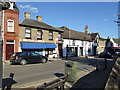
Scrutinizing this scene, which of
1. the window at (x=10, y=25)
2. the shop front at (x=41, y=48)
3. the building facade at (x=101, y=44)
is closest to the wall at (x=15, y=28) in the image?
the window at (x=10, y=25)

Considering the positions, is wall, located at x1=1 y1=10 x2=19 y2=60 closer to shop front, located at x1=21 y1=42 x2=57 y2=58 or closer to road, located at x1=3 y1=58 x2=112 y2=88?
shop front, located at x1=21 y1=42 x2=57 y2=58

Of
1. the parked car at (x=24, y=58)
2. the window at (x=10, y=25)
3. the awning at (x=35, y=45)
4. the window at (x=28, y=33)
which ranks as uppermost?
the window at (x=10, y=25)

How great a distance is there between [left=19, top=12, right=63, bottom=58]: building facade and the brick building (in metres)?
0.87

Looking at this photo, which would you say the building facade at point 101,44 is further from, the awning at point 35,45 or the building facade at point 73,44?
the awning at point 35,45

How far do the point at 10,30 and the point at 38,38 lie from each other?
5.13 meters

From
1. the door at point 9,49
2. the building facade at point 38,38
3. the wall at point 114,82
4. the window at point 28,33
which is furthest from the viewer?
the window at point 28,33

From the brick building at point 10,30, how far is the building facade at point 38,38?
874mm

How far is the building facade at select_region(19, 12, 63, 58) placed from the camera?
18172mm

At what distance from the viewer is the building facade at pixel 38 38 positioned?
18172 mm

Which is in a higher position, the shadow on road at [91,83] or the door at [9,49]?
the door at [9,49]

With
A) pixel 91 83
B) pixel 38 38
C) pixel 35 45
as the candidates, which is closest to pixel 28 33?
pixel 38 38

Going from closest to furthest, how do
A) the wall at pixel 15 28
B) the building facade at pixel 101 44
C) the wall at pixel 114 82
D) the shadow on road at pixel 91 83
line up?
the wall at pixel 114 82 → the shadow on road at pixel 91 83 → the wall at pixel 15 28 → the building facade at pixel 101 44

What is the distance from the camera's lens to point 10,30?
16828mm

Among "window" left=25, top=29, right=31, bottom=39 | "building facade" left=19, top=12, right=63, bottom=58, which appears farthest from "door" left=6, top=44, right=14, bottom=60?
"window" left=25, top=29, right=31, bottom=39
